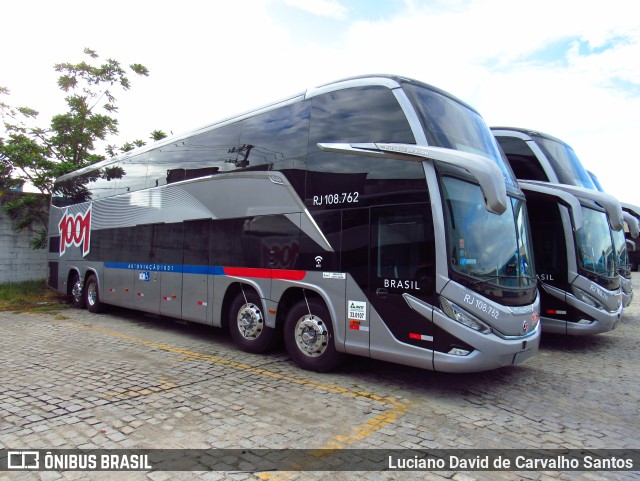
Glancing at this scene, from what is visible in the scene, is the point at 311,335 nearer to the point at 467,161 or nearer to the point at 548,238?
the point at 467,161

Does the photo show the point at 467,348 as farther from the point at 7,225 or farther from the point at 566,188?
the point at 7,225

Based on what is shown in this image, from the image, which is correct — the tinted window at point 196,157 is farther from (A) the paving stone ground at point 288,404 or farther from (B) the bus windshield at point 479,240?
(B) the bus windshield at point 479,240

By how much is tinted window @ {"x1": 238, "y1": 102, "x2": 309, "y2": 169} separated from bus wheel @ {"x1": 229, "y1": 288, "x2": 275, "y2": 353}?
2278 millimetres

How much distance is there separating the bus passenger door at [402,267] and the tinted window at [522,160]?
5380mm

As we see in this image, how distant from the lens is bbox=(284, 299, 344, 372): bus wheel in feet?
22.3

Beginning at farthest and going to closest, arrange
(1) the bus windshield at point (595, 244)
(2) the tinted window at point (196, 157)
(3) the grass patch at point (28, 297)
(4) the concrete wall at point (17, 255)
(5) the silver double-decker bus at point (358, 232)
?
1. (4) the concrete wall at point (17, 255)
2. (3) the grass patch at point (28, 297)
3. (1) the bus windshield at point (595, 244)
4. (2) the tinted window at point (196, 157)
5. (5) the silver double-decker bus at point (358, 232)

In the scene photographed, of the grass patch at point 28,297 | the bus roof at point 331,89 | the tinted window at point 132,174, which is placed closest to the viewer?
the bus roof at point 331,89

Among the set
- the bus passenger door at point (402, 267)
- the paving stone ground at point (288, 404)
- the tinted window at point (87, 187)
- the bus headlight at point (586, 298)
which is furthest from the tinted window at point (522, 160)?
the tinted window at point (87, 187)

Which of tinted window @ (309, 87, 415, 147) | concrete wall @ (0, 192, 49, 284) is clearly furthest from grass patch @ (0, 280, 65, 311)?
tinted window @ (309, 87, 415, 147)

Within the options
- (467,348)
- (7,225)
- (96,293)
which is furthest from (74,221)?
(467,348)

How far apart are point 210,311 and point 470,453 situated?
575 cm

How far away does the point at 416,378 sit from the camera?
6.72 metres

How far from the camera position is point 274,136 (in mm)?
7891

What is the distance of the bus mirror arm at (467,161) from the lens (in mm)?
5352
